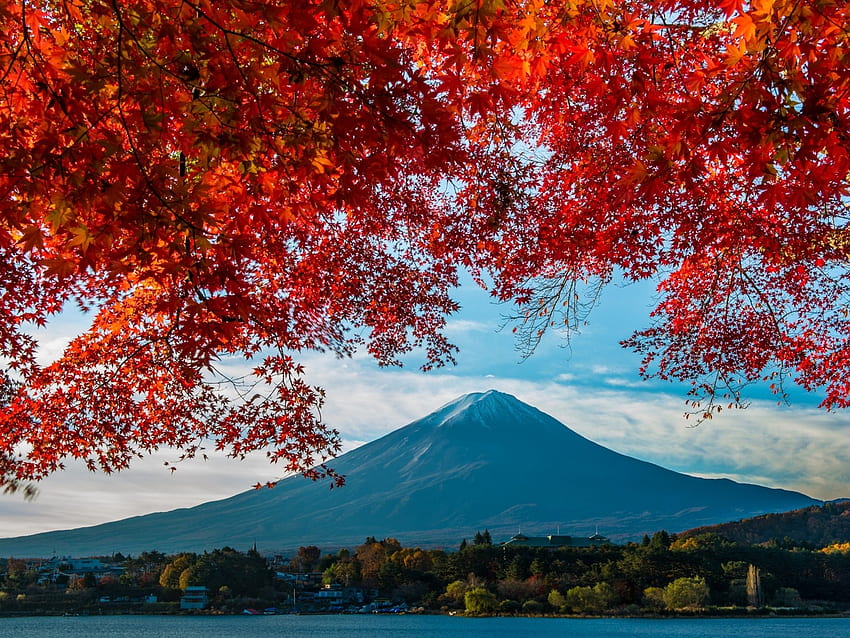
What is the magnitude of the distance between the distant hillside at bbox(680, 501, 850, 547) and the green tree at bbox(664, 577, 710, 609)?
15.7m

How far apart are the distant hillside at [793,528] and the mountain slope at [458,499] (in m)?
31.9

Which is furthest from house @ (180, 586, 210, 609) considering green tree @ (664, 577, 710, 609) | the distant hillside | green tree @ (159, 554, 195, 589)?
the distant hillside

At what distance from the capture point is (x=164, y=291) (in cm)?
766

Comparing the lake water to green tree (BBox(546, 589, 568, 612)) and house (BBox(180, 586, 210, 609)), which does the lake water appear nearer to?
green tree (BBox(546, 589, 568, 612))

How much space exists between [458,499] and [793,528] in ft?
207

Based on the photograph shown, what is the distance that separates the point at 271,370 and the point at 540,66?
4.60 metres

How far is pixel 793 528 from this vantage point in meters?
68.1

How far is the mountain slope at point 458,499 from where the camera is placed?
11200 centimetres

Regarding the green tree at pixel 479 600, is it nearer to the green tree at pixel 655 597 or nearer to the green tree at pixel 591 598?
the green tree at pixel 591 598

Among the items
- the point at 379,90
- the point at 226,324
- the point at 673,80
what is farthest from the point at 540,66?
the point at 673,80

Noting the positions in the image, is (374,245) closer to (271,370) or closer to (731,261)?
(271,370)

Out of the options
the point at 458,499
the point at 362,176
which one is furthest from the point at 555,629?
the point at 458,499

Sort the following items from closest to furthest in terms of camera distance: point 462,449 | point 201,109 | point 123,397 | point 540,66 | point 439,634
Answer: point 201,109
point 540,66
point 123,397
point 439,634
point 462,449

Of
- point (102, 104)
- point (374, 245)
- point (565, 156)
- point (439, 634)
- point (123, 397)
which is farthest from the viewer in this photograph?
point (439, 634)
